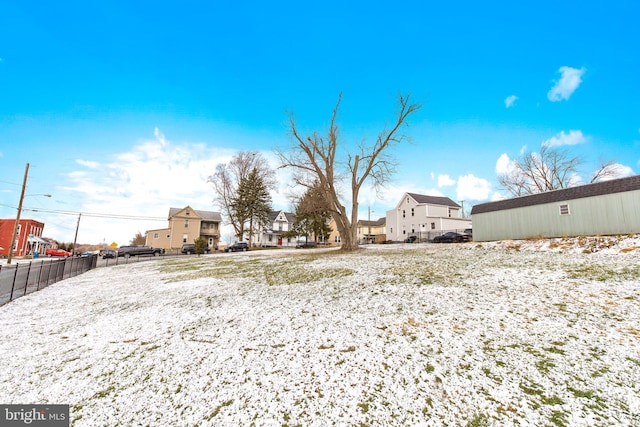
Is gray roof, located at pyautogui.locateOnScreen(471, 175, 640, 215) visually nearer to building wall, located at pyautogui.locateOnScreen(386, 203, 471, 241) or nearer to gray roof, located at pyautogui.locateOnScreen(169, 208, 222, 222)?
building wall, located at pyautogui.locateOnScreen(386, 203, 471, 241)

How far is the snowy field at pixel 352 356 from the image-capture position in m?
2.96

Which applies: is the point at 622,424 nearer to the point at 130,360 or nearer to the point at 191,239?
the point at 130,360

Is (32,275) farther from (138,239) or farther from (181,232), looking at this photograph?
(138,239)

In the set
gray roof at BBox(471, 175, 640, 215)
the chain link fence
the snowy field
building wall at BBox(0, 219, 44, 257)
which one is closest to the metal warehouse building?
gray roof at BBox(471, 175, 640, 215)

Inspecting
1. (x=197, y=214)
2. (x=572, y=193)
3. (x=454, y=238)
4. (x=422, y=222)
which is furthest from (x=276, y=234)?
(x=572, y=193)

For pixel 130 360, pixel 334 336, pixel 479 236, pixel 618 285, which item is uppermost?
pixel 479 236

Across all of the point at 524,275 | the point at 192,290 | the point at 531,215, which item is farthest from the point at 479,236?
the point at 192,290

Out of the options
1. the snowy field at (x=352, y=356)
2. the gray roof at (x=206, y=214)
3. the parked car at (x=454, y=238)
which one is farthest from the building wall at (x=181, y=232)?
the snowy field at (x=352, y=356)

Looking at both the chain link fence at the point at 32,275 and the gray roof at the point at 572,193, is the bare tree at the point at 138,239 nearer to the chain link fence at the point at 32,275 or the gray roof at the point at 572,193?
the chain link fence at the point at 32,275

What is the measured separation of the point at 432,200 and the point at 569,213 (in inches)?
1031

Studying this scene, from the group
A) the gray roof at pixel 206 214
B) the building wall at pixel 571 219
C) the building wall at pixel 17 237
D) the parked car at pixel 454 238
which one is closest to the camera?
the building wall at pixel 571 219

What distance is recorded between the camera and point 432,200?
44.5 m

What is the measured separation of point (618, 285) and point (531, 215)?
16.7m

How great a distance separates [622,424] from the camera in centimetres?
259
